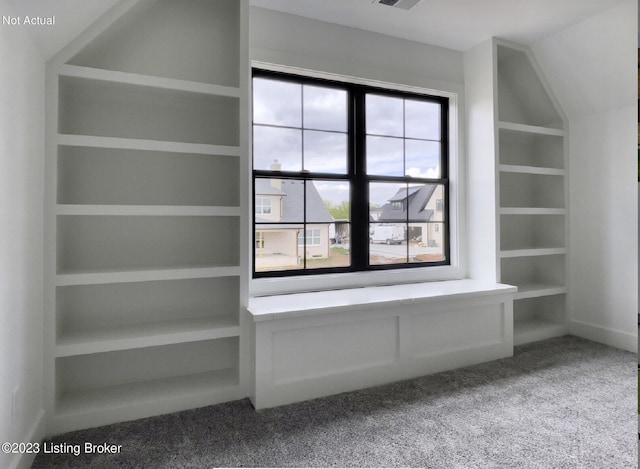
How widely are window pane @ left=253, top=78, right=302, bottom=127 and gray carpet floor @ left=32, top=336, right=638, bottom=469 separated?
6.35ft

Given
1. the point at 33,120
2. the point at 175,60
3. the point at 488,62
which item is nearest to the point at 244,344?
the point at 33,120

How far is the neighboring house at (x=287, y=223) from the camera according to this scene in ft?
9.02

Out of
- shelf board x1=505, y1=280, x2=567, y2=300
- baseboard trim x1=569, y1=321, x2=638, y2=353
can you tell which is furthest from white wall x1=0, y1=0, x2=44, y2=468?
baseboard trim x1=569, y1=321, x2=638, y2=353

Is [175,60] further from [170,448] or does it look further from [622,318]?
[622,318]

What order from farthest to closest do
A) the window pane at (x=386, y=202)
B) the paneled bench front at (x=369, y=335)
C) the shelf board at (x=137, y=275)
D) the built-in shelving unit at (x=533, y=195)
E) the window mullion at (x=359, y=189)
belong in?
the built-in shelving unit at (x=533, y=195)
the window pane at (x=386, y=202)
the window mullion at (x=359, y=189)
the paneled bench front at (x=369, y=335)
the shelf board at (x=137, y=275)

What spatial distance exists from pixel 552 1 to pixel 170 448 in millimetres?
3622

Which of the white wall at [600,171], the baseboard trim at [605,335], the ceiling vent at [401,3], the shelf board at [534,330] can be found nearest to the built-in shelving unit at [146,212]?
the ceiling vent at [401,3]

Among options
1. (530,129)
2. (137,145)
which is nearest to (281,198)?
(137,145)

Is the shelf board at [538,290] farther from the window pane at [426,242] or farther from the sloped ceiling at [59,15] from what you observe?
the sloped ceiling at [59,15]

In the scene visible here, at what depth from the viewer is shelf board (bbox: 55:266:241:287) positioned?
198 centimetres

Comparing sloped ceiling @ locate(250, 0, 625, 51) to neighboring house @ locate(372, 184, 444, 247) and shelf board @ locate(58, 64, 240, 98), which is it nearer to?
shelf board @ locate(58, 64, 240, 98)

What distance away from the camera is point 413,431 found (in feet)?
6.35

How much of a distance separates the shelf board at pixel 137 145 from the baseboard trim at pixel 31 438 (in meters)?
1.38

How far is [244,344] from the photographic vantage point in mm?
2297
